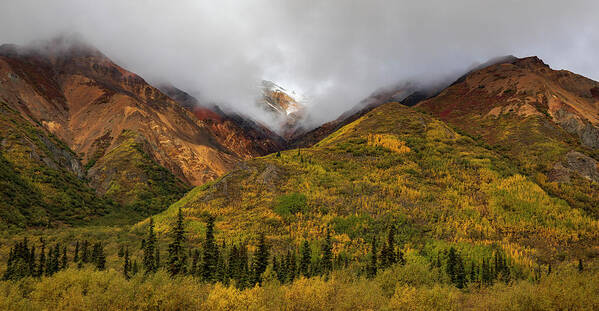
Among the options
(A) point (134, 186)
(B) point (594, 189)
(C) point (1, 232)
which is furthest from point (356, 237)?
(A) point (134, 186)

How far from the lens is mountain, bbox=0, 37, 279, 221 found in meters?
124

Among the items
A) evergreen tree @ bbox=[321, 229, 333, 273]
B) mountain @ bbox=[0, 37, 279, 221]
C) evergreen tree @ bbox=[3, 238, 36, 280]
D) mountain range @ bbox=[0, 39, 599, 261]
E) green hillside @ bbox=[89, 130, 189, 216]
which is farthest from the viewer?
mountain @ bbox=[0, 37, 279, 221]

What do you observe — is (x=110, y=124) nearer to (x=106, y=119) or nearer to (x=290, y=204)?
(x=106, y=119)

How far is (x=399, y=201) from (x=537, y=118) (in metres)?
57.1

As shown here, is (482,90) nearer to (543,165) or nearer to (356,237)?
(543,165)

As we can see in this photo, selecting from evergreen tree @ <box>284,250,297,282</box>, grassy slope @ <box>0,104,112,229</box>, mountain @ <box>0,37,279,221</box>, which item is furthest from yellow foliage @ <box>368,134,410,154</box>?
grassy slope @ <box>0,104,112,229</box>

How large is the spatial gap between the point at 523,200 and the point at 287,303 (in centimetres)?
5382

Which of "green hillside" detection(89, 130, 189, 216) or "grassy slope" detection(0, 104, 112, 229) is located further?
"green hillside" detection(89, 130, 189, 216)

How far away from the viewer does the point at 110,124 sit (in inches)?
5984

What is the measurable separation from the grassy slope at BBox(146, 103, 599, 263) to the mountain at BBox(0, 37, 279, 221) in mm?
61659

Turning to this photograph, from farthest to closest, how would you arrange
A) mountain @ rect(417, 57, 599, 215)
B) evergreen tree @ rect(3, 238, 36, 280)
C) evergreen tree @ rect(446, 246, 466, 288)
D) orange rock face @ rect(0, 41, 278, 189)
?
1. orange rock face @ rect(0, 41, 278, 189)
2. mountain @ rect(417, 57, 599, 215)
3. evergreen tree @ rect(446, 246, 466, 288)
4. evergreen tree @ rect(3, 238, 36, 280)

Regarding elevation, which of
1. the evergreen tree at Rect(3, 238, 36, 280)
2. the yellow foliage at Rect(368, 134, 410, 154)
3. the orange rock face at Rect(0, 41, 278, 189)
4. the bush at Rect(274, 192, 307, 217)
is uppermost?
the orange rock face at Rect(0, 41, 278, 189)

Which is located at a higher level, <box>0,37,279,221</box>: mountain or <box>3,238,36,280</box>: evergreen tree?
<box>0,37,279,221</box>: mountain

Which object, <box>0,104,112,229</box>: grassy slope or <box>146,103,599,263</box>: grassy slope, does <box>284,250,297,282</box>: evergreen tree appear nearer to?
<box>146,103,599,263</box>: grassy slope
